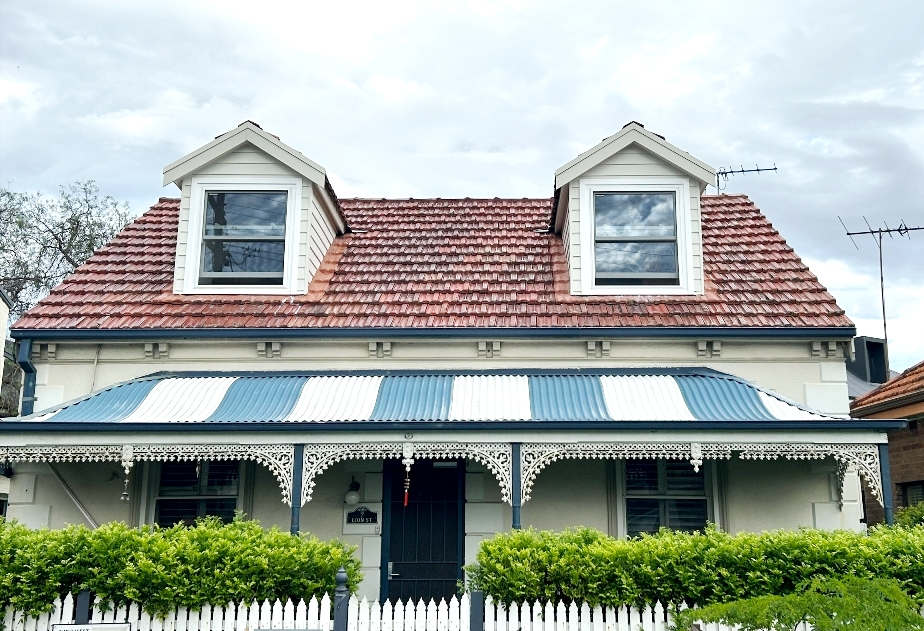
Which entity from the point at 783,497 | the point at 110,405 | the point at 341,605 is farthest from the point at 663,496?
the point at 110,405

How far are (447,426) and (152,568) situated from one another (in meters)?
3.66

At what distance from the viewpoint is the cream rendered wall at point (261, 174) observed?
43.0ft

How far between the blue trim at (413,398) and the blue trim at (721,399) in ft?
10.6

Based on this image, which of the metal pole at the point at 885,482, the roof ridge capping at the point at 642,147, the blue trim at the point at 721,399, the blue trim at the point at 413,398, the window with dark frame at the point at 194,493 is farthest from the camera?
the roof ridge capping at the point at 642,147

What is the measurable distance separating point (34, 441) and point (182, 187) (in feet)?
16.1

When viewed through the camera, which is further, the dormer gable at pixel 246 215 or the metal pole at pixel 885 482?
the dormer gable at pixel 246 215

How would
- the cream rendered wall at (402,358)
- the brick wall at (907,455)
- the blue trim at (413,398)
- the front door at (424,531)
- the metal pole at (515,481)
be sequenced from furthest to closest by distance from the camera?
1. the brick wall at (907,455)
2. the cream rendered wall at (402,358)
3. the front door at (424,531)
4. the blue trim at (413,398)
5. the metal pole at (515,481)

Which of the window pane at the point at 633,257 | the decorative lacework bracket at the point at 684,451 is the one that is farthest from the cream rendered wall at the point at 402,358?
the decorative lacework bracket at the point at 684,451

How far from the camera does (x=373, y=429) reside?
10.1 meters

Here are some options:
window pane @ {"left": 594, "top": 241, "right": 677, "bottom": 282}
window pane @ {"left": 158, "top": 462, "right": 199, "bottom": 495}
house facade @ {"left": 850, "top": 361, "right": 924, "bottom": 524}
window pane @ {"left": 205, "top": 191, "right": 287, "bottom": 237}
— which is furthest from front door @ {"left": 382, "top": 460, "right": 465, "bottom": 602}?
house facade @ {"left": 850, "top": 361, "right": 924, "bottom": 524}

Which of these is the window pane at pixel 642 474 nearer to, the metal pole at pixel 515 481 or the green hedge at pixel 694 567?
the metal pole at pixel 515 481

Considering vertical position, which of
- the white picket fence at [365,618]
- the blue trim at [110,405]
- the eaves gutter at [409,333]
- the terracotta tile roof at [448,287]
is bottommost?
the white picket fence at [365,618]

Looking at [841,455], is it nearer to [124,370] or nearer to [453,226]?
[453,226]

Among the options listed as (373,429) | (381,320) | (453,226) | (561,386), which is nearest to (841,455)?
(561,386)
